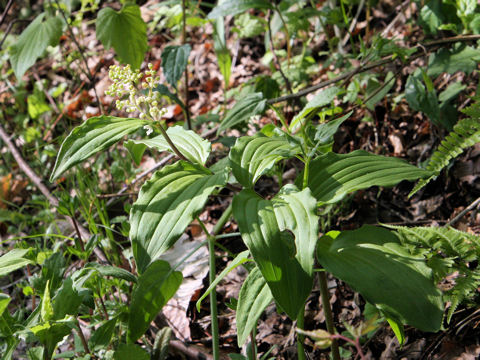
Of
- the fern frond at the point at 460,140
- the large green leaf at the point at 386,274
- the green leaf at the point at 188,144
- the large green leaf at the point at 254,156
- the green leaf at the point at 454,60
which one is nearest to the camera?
the large green leaf at the point at 386,274

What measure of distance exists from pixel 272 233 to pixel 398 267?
0.35 metres

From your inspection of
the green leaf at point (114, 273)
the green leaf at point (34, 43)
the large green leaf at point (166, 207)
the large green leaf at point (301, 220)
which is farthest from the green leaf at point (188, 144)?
the green leaf at point (34, 43)

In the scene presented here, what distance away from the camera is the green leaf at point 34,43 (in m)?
2.44

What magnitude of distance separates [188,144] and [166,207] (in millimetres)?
351

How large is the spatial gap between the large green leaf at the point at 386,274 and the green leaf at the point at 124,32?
1.64 m

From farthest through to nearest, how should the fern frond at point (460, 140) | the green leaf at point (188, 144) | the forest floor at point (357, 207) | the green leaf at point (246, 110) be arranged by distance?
the green leaf at point (246, 110) → the forest floor at point (357, 207) → the fern frond at point (460, 140) → the green leaf at point (188, 144)

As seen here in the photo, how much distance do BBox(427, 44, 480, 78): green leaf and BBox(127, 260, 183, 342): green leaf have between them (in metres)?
1.65

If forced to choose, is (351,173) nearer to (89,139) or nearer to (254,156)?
(254,156)

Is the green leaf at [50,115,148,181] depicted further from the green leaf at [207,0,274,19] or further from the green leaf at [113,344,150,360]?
the green leaf at [207,0,274,19]

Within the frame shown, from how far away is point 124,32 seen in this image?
239 centimetres

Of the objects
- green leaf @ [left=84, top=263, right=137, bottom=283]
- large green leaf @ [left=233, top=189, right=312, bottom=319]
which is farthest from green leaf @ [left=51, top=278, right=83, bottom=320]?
large green leaf @ [left=233, top=189, right=312, bottom=319]

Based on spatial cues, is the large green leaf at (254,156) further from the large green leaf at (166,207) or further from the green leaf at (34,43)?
the green leaf at (34,43)

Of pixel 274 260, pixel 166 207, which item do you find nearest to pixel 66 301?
pixel 166 207

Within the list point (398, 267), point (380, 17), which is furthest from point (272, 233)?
point (380, 17)
